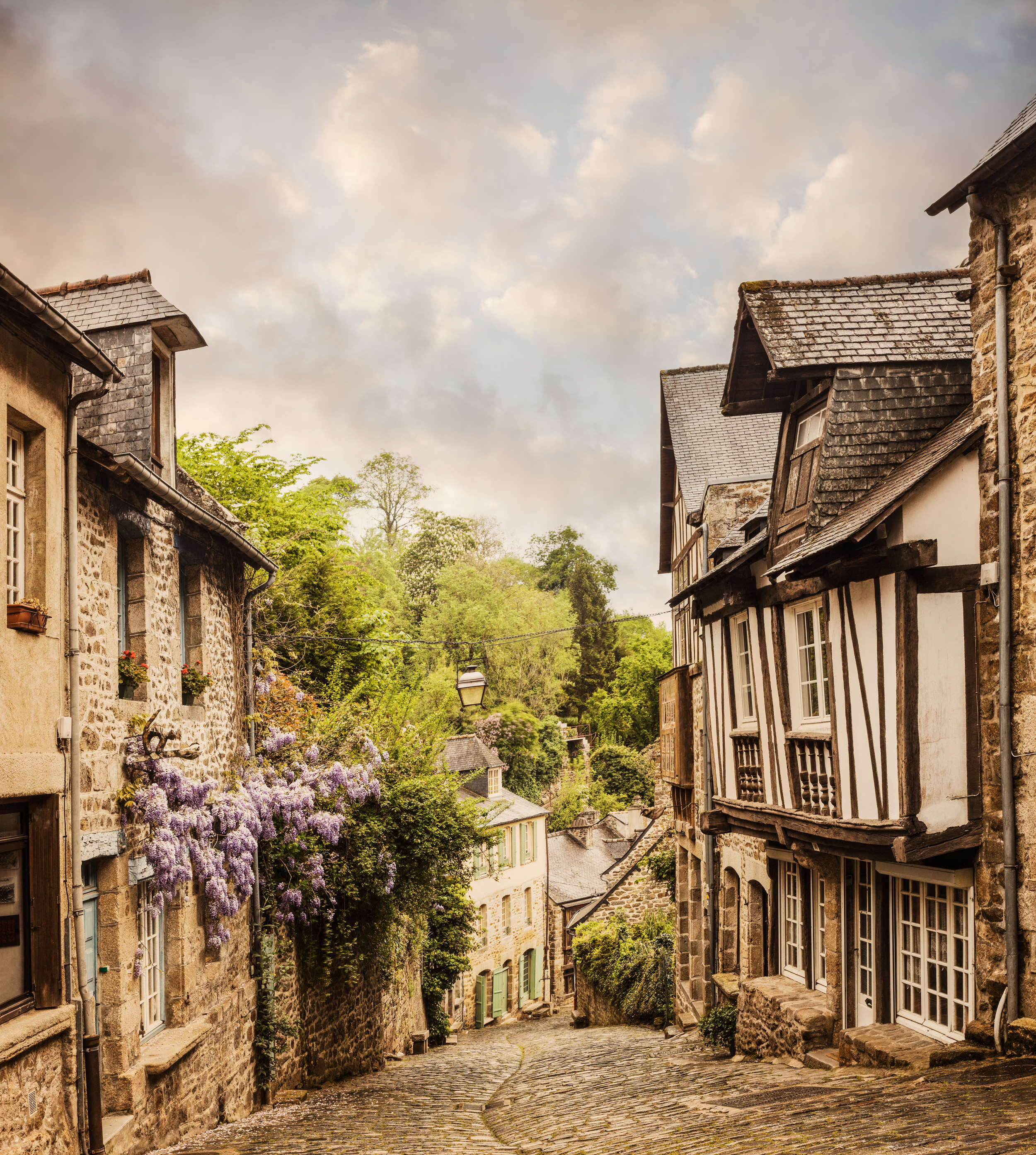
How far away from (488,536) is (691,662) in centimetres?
3362

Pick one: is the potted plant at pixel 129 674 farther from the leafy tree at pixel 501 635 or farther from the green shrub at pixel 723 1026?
the leafy tree at pixel 501 635

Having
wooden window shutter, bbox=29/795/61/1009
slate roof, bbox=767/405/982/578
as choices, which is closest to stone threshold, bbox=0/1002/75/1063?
wooden window shutter, bbox=29/795/61/1009

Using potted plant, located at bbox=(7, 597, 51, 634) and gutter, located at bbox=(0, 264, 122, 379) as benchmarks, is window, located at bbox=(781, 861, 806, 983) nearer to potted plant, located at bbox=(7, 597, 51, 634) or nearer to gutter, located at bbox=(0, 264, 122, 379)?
potted plant, located at bbox=(7, 597, 51, 634)

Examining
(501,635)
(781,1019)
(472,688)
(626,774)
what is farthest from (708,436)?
(626,774)

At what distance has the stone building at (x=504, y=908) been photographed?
2719 cm

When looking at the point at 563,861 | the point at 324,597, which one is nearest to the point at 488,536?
the point at 563,861

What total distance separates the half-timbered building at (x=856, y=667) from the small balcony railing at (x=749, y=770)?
3cm

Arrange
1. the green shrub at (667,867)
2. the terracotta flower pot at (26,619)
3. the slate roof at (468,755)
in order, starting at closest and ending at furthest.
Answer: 1. the terracotta flower pot at (26,619)
2. the green shrub at (667,867)
3. the slate roof at (468,755)

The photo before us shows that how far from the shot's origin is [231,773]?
391 inches

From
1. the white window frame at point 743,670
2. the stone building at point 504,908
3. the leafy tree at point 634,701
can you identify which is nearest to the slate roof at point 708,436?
the white window frame at point 743,670

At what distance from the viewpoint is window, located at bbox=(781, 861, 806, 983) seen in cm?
1006

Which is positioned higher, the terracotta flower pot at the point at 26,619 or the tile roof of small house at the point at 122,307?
the tile roof of small house at the point at 122,307

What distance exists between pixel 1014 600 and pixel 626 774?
119ft

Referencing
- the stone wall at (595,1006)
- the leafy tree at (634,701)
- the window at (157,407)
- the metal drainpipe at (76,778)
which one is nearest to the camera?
the metal drainpipe at (76,778)
